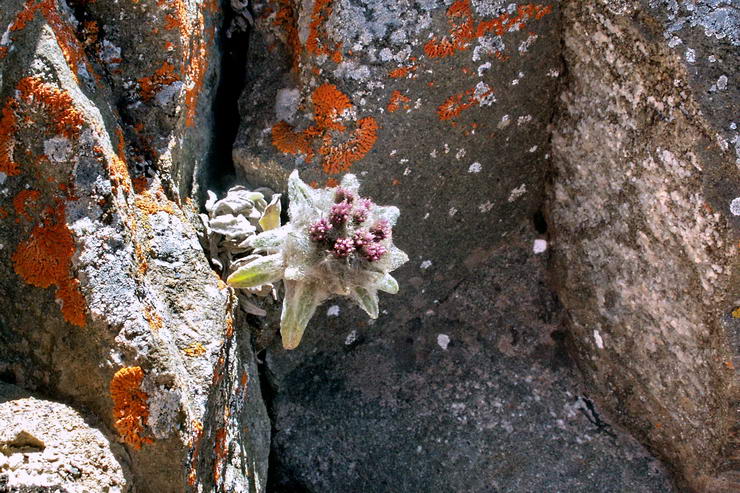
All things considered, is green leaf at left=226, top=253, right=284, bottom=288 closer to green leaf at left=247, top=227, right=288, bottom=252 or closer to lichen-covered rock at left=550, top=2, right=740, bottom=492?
green leaf at left=247, top=227, right=288, bottom=252

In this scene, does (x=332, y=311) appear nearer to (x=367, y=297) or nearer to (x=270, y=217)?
(x=270, y=217)

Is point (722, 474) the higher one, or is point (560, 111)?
point (560, 111)

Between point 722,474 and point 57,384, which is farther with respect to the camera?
point 722,474

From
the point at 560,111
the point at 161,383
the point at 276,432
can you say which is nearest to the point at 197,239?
the point at 161,383

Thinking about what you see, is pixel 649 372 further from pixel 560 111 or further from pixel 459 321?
pixel 560 111

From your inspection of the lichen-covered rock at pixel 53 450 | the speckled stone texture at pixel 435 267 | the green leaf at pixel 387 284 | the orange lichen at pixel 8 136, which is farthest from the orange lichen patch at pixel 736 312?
the orange lichen at pixel 8 136

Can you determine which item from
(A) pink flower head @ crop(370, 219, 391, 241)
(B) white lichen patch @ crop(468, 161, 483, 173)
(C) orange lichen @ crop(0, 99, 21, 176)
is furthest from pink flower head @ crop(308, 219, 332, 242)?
(B) white lichen patch @ crop(468, 161, 483, 173)
